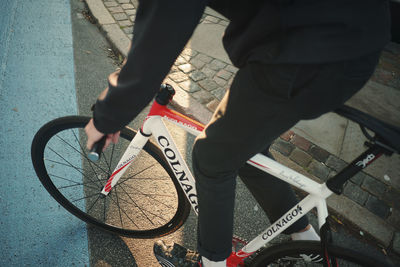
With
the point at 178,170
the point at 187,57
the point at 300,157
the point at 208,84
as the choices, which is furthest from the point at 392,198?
the point at 187,57

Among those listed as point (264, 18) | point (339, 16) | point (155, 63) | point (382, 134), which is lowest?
point (155, 63)

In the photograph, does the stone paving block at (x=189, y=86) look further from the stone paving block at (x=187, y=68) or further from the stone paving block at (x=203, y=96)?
the stone paving block at (x=187, y=68)

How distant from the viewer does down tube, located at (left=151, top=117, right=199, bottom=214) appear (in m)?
1.28

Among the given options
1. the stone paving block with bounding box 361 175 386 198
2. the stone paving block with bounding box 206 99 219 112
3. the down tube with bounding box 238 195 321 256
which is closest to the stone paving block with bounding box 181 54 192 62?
the stone paving block with bounding box 206 99 219 112

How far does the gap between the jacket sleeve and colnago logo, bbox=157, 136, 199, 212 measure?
43 cm

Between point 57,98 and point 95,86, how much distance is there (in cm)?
48

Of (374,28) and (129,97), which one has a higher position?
(374,28)

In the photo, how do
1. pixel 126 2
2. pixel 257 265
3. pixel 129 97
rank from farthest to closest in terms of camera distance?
pixel 126 2 < pixel 257 265 < pixel 129 97

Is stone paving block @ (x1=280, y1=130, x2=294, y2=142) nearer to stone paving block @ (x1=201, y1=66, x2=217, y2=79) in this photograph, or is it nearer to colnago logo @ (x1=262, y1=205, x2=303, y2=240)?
stone paving block @ (x1=201, y1=66, x2=217, y2=79)

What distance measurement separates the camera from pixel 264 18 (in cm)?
73

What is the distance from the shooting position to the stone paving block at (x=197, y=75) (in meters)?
3.33

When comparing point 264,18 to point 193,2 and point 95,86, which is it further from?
point 95,86

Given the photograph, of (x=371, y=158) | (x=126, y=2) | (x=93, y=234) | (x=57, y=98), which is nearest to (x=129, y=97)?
(x=371, y=158)

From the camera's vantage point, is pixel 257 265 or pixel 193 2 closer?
pixel 193 2
